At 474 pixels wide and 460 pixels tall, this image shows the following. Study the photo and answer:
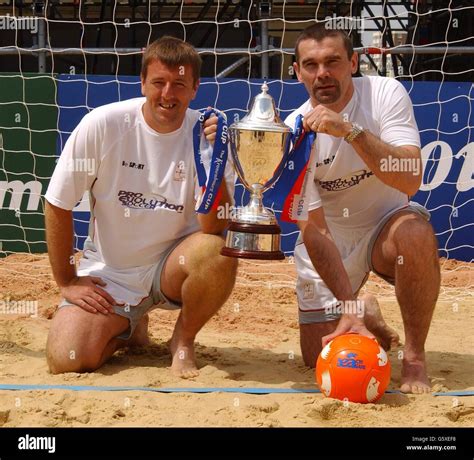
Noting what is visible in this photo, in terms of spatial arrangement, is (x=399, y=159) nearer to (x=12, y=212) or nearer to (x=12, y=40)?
(x=12, y=212)

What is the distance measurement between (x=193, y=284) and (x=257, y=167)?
665 millimetres

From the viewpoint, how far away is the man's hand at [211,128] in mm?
3916

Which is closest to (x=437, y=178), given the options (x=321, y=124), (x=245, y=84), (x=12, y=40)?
(x=245, y=84)

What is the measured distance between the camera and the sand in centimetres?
319

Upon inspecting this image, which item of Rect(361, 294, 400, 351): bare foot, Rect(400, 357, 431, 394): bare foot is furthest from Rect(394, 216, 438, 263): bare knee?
Rect(361, 294, 400, 351): bare foot

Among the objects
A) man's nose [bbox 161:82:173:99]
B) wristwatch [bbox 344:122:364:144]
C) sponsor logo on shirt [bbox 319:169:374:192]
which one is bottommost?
sponsor logo on shirt [bbox 319:169:374:192]

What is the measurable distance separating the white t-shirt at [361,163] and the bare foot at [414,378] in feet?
2.34

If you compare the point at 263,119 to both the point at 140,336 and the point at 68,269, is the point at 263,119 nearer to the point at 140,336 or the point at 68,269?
the point at 68,269

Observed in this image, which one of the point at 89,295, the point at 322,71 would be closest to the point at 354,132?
the point at 322,71

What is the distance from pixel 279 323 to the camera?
5312mm

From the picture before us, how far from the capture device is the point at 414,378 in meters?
3.70

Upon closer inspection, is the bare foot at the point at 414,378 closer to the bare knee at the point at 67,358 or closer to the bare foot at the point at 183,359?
the bare foot at the point at 183,359

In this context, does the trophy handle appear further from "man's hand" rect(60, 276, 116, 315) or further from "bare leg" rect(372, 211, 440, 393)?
"man's hand" rect(60, 276, 116, 315)

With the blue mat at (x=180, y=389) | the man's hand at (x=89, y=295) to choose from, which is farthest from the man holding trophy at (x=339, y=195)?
the man's hand at (x=89, y=295)
